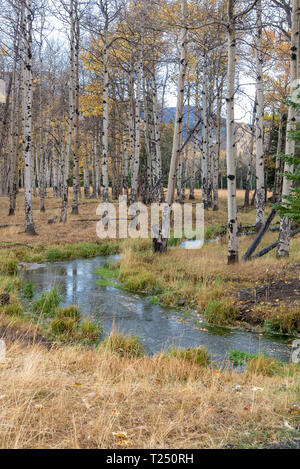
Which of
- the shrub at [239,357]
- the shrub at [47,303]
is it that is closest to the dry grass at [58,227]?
the shrub at [47,303]

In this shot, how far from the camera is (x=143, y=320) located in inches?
303

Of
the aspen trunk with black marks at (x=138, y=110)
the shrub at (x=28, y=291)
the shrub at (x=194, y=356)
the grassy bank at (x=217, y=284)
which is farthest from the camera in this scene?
the aspen trunk with black marks at (x=138, y=110)

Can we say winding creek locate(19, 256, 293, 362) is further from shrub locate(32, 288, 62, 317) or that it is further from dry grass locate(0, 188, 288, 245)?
dry grass locate(0, 188, 288, 245)

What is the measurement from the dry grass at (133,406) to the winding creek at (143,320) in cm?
178

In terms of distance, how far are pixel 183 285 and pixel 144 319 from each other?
190 cm

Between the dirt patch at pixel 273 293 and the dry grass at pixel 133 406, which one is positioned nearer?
the dry grass at pixel 133 406

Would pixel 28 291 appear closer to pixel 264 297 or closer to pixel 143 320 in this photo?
pixel 143 320

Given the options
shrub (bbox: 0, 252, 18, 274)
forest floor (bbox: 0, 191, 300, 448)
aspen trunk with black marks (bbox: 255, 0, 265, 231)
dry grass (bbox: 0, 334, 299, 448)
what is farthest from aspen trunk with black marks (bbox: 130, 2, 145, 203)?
dry grass (bbox: 0, 334, 299, 448)

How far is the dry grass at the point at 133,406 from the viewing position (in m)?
2.93

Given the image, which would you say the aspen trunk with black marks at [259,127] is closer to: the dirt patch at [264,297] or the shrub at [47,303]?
the dirt patch at [264,297]

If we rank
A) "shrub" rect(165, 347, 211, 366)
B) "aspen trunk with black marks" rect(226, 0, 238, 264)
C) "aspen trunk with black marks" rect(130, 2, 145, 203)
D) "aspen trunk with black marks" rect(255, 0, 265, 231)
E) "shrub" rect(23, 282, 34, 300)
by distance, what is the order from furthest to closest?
"aspen trunk with black marks" rect(130, 2, 145, 203) → "aspen trunk with black marks" rect(255, 0, 265, 231) → "aspen trunk with black marks" rect(226, 0, 238, 264) → "shrub" rect(23, 282, 34, 300) → "shrub" rect(165, 347, 211, 366)

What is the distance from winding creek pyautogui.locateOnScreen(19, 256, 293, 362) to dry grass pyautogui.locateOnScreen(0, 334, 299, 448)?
1.78 m

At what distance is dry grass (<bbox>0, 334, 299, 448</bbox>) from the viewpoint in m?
2.93

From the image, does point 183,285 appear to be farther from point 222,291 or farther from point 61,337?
point 61,337
